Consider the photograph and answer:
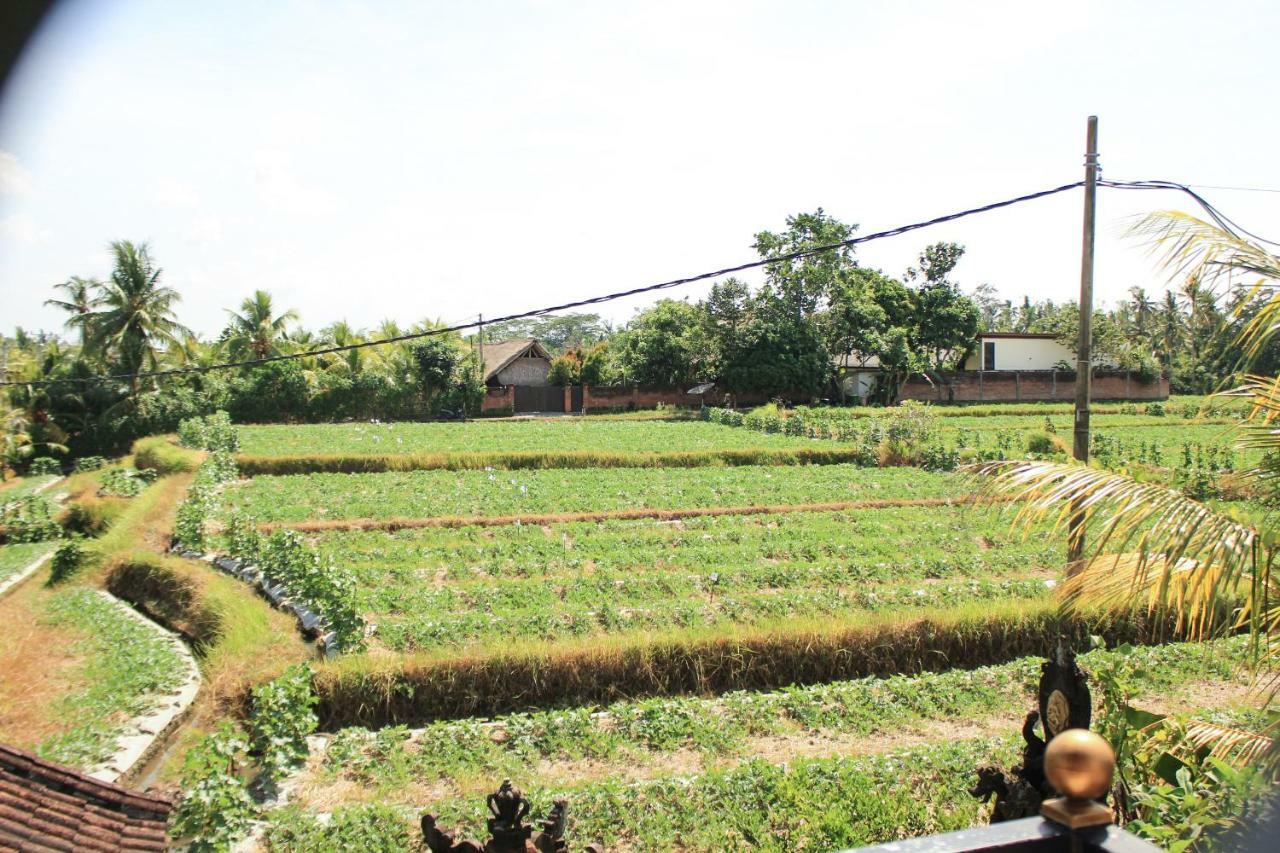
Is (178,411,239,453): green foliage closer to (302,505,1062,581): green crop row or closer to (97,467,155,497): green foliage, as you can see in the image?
(97,467,155,497): green foliage

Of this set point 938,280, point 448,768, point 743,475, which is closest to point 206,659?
point 448,768

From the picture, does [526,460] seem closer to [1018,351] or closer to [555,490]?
[555,490]

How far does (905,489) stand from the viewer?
1777 cm

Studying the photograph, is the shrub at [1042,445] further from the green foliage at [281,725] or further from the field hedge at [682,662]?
the green foliage at [281,725]

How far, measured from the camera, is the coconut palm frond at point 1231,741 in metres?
3.88

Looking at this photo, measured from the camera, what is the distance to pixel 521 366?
48969 millimetres

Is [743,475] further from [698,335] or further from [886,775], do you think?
[698,335]

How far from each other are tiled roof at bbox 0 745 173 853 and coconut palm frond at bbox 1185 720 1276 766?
18.2ft

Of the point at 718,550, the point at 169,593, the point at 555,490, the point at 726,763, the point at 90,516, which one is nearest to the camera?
the point at 726,763

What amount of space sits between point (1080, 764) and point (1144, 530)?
9.44ft

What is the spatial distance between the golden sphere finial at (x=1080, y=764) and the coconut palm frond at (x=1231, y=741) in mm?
3015

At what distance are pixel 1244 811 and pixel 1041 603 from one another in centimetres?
607

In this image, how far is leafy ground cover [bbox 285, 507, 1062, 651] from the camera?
9.34 meters

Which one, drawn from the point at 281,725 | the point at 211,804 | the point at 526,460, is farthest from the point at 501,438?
the point at 211,804
